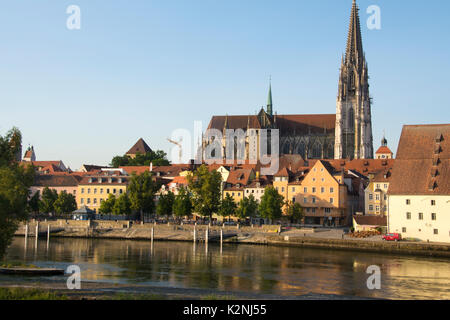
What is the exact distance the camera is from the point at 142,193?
9238cm

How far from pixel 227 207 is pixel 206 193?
15.4ft

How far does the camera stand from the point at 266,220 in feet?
300

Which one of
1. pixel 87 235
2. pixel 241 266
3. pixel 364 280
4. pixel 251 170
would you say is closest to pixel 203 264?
pixel 241 266

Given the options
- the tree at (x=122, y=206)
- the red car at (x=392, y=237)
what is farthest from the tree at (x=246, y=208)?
the red car at (x=392, y=237)

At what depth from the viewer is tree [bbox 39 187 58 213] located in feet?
328

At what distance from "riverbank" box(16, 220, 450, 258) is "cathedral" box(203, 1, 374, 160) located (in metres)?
72.3

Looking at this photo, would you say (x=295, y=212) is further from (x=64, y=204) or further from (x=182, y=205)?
(x=64, y=204)

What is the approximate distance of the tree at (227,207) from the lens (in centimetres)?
8969

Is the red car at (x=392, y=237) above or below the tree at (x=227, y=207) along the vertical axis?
below

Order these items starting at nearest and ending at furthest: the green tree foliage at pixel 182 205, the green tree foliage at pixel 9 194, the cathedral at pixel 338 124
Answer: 1. the green tree foliage at pixel 9 194
2. the green tree foliage at pixel 182 205
3. the cathedral at pixel 338 124

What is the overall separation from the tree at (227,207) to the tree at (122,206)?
1634 centimetres

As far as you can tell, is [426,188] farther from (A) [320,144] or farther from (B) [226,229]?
(A) [320,144]

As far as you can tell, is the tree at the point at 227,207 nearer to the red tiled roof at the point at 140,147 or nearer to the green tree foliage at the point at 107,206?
the green tree foliage at the point at 107,206
